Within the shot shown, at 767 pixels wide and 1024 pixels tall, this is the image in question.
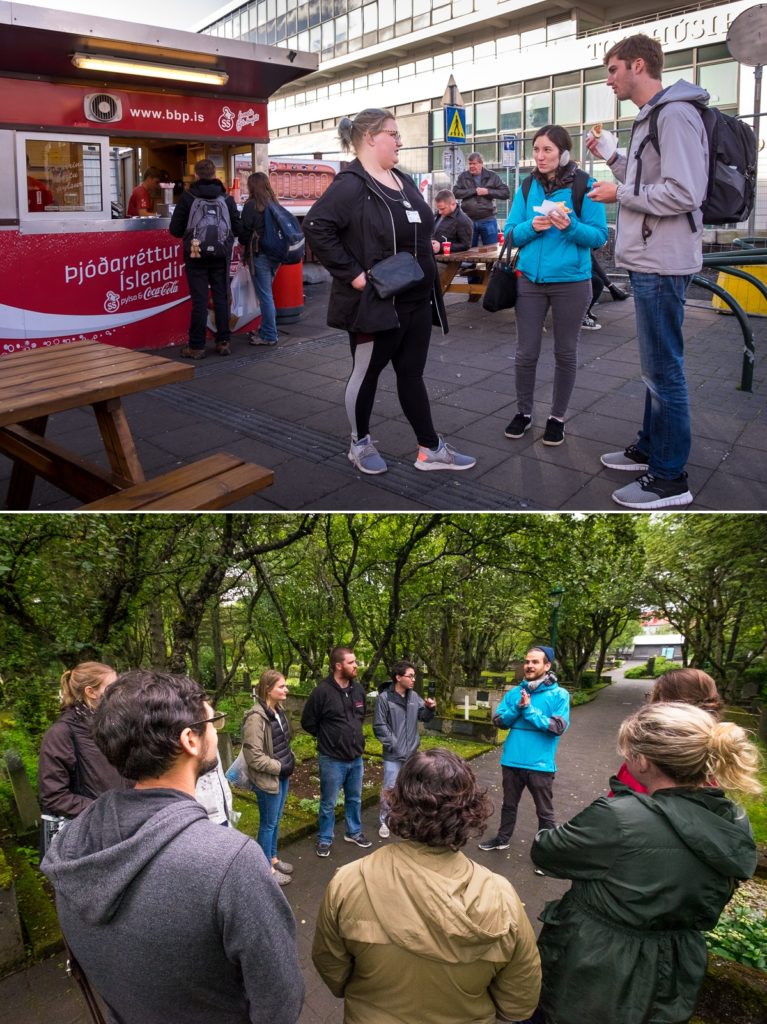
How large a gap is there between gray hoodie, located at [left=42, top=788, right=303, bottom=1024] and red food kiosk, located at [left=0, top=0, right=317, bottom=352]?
647 cm

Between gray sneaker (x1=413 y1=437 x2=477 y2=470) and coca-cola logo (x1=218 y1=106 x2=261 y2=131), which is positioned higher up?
coca-cola logo (x1=218 y1=106 x2=261 y2=131)

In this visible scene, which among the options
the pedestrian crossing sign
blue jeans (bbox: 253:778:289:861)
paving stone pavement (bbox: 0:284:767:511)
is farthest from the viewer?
the pedestrian crossing sign

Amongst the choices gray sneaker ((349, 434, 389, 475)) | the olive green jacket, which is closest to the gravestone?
gray sneaker ((349, 434, 389, 475))

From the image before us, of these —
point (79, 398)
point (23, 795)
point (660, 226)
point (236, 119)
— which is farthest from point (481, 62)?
point (23, 795)

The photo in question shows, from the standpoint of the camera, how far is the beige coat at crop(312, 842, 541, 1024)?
196 cm

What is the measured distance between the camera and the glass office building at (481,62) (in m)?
30.6

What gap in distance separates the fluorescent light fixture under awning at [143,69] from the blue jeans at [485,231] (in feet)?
13.8

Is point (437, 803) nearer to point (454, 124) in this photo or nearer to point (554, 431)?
point (554, 431)

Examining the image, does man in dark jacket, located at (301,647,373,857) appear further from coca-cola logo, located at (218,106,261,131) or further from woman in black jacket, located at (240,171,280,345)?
coca-cola logo, located at (218,106,261,131)

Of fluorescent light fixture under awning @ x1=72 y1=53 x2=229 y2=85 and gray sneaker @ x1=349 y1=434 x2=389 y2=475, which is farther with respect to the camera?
fluorescent light fixture under awning @ x1=72 y1=53 x2=229 y2=85

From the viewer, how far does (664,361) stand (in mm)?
4367

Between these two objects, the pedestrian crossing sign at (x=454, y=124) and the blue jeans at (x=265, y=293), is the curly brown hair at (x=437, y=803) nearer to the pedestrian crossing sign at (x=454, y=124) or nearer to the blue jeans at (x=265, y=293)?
the blue jeans at (x=265, y=293)

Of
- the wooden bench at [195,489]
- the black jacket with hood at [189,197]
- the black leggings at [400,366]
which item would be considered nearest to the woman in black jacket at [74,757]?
the wooden bench at [195,489]

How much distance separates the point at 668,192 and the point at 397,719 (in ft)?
11.9
